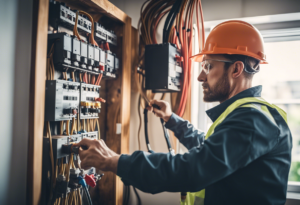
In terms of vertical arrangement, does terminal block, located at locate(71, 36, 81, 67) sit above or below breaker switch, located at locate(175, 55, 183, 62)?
below

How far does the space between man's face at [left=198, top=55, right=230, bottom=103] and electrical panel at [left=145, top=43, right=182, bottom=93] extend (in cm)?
47

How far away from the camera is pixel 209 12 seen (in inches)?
74.7

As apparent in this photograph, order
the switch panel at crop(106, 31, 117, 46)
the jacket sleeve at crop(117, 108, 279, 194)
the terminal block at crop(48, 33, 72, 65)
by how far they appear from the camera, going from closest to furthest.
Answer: the jacket sleeve at crop(117, 108, 279, 194)
the terminal block at crop(48, 33, 72, 65)
the switch panel at crop(106, 31, 117, 46)

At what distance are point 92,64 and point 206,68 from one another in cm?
65

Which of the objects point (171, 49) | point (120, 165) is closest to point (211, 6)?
point (171, 49)

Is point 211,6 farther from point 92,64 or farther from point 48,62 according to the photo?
point 48,62

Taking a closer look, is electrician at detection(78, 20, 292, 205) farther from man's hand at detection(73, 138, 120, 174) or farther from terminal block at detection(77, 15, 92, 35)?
terminal block at detection(77, 15, 92, 35)

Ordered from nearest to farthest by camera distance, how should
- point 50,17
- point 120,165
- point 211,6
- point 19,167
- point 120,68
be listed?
point 120,165
point 19,167
point 50,17
point 120,68
point 211,6

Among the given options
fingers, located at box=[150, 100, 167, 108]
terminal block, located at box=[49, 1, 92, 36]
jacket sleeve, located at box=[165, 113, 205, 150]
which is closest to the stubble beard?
jacket sleeve, located at box=[165, 113, 205, 150]

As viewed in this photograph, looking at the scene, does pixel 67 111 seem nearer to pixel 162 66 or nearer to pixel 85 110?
pixel 85 110

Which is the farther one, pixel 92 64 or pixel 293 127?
pixel 293 127

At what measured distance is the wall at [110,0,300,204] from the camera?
5.71 ft

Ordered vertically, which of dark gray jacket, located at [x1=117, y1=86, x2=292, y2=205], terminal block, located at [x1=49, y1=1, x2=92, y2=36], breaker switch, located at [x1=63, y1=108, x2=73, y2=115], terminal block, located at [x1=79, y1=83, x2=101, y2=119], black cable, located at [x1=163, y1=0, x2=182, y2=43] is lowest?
dark gray jacket, located at [x1=117, y1=86, x2=292, y2=205]

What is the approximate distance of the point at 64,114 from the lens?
1131 millimetres
